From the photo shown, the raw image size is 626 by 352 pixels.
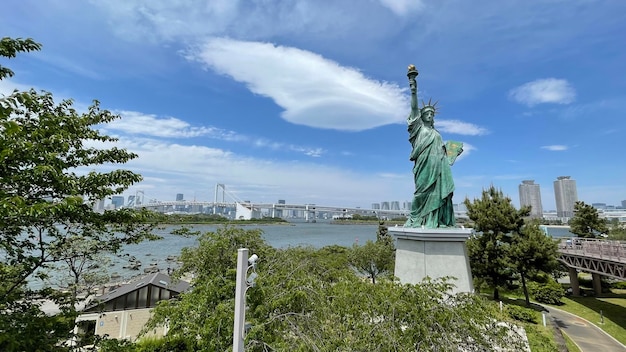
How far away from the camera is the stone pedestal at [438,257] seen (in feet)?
34.5

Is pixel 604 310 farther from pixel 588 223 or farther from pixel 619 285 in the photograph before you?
pixel 588 223

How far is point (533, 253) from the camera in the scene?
1639cm

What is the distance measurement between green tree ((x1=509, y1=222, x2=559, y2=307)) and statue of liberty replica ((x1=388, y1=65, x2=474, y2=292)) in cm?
708

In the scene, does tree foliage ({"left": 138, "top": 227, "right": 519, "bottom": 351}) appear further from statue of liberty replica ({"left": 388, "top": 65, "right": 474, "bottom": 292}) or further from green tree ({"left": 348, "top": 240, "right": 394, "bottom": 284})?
green tree ({"left": 348, "top": 240, "right": 394, "bottom": 284})

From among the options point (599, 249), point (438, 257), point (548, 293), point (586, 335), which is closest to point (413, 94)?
point (438, 257)

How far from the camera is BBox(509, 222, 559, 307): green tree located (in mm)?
16250

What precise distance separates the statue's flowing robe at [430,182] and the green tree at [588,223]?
21.8 m

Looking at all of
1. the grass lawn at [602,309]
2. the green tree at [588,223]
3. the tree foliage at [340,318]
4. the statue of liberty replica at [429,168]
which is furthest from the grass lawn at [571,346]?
the green tree at [588,223]

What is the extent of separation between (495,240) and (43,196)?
19.3 meters

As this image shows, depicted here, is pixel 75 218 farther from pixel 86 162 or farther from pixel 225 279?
pixel 225 279

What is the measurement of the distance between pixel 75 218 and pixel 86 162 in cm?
133

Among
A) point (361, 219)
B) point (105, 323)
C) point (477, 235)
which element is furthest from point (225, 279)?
point (361, 219)

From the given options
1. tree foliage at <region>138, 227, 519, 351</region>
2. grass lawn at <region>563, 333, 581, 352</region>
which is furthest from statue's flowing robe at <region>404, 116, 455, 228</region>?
tree foliage at <region>138, 227, 519, 351</region>

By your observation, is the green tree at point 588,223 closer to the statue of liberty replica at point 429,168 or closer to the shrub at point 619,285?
the shrub at point 619,285
